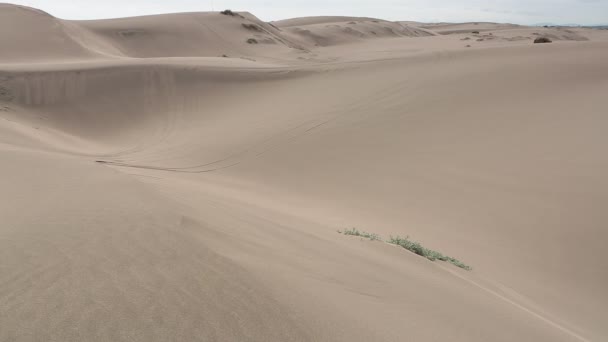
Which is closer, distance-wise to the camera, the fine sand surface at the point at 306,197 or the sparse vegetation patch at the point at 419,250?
the fine sand surface at the point at 306,197

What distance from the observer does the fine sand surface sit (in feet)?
→ 7.13

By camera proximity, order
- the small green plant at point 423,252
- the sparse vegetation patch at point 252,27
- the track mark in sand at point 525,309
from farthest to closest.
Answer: the sparse vegetation patch at point 252,27, the small green plant at point 423,252, the track mark in sand at point 525,309

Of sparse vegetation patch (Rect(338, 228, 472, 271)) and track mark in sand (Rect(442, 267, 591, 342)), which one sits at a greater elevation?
sparse vegetation patch (Rect(338, 228, 472, 271))

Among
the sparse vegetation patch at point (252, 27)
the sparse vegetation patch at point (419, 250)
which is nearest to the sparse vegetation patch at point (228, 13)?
the sparse vegetation patch at point (252, 27)

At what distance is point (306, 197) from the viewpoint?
6.78 metres

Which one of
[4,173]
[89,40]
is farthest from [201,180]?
[89,40]

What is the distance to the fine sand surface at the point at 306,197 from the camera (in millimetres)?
2172

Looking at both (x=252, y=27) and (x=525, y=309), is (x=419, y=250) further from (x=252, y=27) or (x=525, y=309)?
(x=252, y=27)

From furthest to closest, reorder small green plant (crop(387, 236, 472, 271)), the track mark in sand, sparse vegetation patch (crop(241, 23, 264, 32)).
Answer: sparse vegetation patch (crop(241, 23, 264, 32)) < small green plant (crop(387, 236, 472, 271)) < the track mark in sand

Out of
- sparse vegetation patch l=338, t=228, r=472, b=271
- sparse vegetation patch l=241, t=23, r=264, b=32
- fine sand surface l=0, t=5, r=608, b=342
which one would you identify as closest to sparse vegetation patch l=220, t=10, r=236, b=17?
sparse vegetation patch l=241, t=23, r=264, b=32

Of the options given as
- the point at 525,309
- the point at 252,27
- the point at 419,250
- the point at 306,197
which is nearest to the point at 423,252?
the point at 419,250

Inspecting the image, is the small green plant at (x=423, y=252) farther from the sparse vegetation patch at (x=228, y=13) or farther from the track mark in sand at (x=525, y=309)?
the sparse vegetation patch at (x=228, y=13)

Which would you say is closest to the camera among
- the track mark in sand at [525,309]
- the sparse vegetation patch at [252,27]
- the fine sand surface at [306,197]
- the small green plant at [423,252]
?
the fine sand surface at [306,197]

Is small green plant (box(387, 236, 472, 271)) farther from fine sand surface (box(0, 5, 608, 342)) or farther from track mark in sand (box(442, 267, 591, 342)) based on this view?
track mark in sand (box(442, 267, 591, 342))
